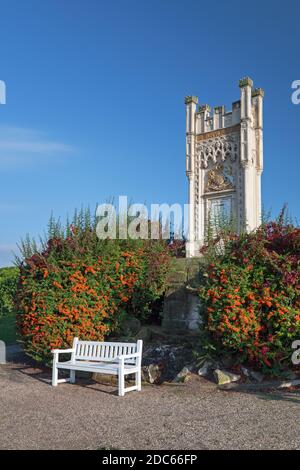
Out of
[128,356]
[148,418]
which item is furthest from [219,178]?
[148,418]

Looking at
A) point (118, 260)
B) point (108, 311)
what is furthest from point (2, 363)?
point (118, 260)

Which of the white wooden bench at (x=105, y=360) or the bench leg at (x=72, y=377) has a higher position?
the white wooden bench at (x=105, y=360)

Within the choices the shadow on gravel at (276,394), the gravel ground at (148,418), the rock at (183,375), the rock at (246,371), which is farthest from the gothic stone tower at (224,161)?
the gravel ground at (148,418)

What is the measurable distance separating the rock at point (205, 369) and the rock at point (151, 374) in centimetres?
73

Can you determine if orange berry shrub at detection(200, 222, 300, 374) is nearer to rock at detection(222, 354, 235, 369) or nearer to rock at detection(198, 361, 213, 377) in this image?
rock at detection(222, 354, 235, 369)

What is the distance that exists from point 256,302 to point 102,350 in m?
2.61

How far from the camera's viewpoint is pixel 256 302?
6645 mm

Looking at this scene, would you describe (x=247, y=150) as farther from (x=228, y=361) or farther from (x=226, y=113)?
(x=228, y=361)

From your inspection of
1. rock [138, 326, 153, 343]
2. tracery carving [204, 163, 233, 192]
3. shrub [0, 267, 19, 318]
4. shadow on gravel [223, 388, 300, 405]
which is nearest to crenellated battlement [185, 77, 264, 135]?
tracery carving [204, 163, 233, 192]

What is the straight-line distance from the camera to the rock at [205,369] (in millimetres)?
6797

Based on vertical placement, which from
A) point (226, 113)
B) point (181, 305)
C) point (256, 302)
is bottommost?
point (181, 305)

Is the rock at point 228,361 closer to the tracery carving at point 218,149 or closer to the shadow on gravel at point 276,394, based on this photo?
the shadow on gravel at point 276,394

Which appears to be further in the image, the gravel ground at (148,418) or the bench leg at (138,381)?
the bench leg at (138,381)

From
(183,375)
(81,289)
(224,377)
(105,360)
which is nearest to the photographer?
(224,377)
